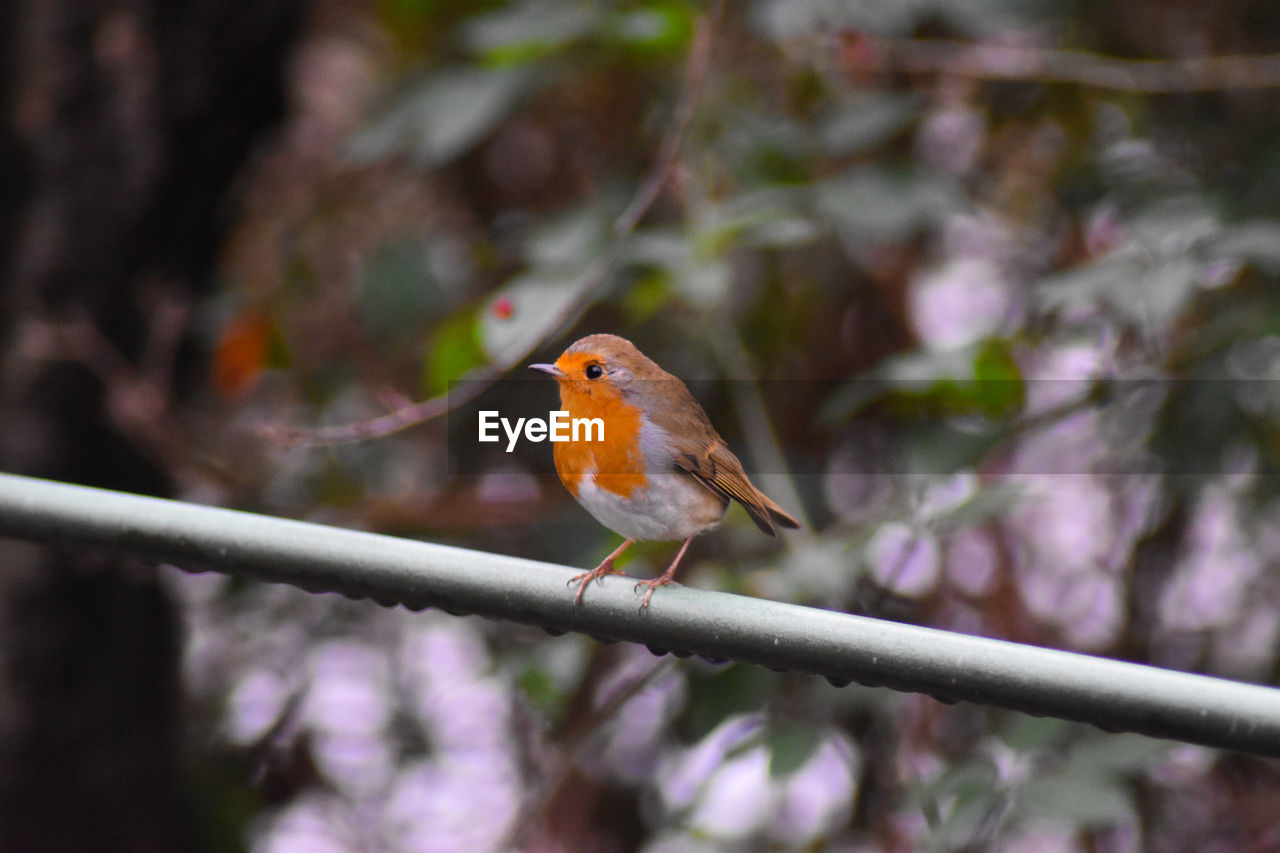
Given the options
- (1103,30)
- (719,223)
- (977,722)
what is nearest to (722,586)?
(719,223)

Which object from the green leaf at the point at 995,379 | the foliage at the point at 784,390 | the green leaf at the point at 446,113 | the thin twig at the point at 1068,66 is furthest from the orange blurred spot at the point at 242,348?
the green leaf at the point at 995,379

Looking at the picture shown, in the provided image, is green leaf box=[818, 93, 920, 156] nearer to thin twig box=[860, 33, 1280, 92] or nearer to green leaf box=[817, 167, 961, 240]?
green leaf box=[817, 167, 961, 240]

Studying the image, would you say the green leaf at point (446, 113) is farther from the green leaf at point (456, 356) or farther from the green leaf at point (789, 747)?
the green leaf at point (789, 747)

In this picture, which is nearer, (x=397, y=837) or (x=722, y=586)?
(x=722, y=586)

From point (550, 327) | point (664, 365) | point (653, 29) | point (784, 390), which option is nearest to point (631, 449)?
point (550, 327)

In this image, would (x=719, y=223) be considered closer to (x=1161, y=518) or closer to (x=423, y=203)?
(x=1161, y=518)

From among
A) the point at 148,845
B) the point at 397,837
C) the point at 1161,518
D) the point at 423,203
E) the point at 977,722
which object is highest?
the point at 423,203

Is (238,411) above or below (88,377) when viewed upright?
below
